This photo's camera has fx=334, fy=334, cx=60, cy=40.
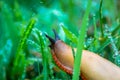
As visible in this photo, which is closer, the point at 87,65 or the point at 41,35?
the point at 87,65

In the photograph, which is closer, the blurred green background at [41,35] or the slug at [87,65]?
the slug at [87,65]

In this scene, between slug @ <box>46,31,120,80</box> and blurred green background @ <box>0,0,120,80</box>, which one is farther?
blurred green background @ <box>0,0,120,80</box>

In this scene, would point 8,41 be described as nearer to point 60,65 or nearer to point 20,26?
point 20,26
